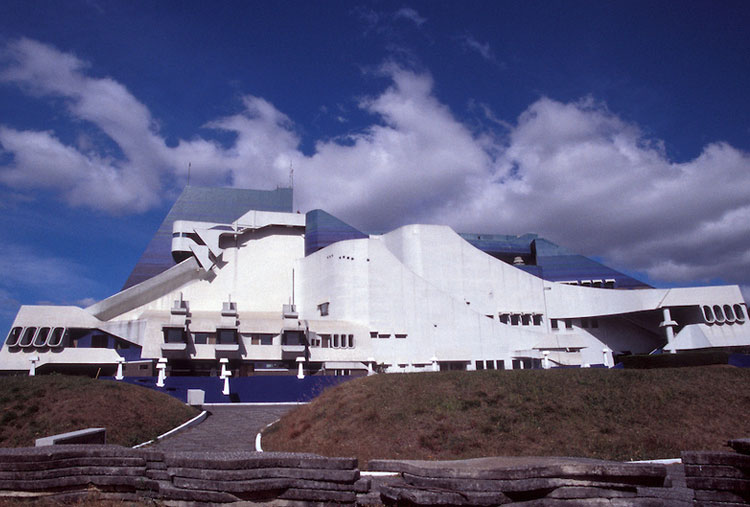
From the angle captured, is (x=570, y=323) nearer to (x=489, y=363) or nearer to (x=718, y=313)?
(x=489, y=363)

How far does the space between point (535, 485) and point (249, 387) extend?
30.5m

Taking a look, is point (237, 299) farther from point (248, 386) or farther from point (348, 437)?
point (348, 437)

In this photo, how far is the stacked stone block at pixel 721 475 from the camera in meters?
6.98

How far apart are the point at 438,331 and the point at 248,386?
780 inches

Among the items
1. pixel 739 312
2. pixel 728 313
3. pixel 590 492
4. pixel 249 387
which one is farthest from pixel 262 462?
pixel 739 312

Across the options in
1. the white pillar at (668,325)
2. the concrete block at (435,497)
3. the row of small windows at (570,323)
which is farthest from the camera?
the row of small windows at (570,323)

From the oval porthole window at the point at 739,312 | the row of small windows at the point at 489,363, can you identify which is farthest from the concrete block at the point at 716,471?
the oval porthole window at the point at 739,312

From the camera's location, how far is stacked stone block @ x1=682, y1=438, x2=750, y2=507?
698cm

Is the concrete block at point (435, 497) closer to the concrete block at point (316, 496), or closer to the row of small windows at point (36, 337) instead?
the concrete block at point (316, 496)

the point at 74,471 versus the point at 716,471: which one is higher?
the point at 74,471

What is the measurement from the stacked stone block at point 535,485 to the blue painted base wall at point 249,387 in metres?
26.8

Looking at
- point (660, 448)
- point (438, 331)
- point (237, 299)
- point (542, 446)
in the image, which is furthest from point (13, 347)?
point (660, 448)

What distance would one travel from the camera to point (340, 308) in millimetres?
47750

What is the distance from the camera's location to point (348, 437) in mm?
16391
